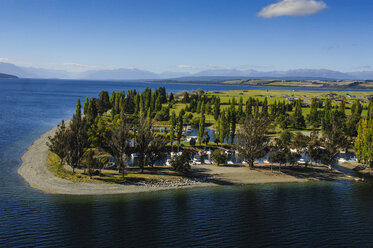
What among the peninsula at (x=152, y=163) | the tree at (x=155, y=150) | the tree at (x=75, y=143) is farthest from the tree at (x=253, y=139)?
the tree at (x=75, y=143)

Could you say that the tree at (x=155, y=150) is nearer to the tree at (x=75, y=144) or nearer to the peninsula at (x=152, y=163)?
the peninsula at (x=152, y=163)

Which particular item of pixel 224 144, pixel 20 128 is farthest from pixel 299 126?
pixel 20 128

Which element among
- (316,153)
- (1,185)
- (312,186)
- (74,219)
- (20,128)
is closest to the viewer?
(74,219)

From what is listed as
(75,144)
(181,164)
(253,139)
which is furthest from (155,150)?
(253,139)

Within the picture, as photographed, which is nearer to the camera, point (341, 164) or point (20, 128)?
point (341, 164)

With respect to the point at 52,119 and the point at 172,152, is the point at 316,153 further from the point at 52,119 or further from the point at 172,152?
the point at 52,119

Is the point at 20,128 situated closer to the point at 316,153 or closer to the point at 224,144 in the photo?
the point at 224,144

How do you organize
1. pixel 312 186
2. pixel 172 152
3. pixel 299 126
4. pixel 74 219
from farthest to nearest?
pixel 299 126 → pixel 172 152 → pixel 312 186 → pixel 74 219
